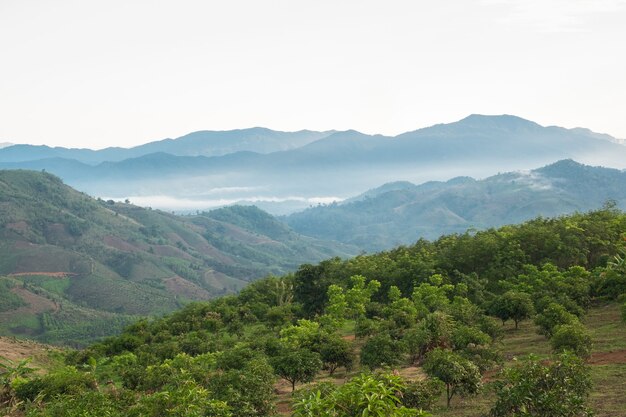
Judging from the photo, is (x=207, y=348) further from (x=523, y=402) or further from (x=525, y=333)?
(x=523, y=402)

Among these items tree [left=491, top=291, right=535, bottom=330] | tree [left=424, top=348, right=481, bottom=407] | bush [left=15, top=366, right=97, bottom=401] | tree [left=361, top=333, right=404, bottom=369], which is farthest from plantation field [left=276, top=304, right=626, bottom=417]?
bush [left=15, top=366, right=97, bottom=401]

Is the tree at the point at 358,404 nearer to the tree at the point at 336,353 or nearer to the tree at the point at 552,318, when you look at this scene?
the tree at the point at 336,353

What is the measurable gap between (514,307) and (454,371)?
22.8 meters

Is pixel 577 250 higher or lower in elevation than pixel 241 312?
higher

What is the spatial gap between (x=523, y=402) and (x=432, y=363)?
8561 millimetres

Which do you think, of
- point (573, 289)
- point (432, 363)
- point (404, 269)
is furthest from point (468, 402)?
point (404, 269)

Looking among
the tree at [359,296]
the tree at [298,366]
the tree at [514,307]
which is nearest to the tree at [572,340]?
the tree at [514,307]

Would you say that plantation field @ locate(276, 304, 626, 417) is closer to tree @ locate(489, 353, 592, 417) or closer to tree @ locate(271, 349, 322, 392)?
tree @ locate(271, 349, 322, 392)

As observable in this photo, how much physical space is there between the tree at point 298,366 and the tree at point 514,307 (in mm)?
20062

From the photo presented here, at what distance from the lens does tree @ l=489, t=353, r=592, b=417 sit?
21406 mm

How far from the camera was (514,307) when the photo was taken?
1976 inches

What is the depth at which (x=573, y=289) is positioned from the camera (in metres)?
52.5

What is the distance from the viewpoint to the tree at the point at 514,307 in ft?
163

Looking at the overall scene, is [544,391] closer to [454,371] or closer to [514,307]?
[454,371]
